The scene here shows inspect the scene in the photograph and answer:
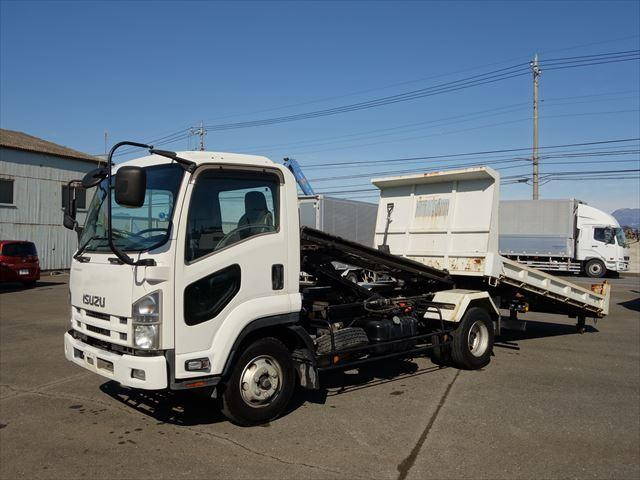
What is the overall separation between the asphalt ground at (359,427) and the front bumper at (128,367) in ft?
2.02

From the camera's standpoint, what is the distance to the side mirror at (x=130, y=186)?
425 cm

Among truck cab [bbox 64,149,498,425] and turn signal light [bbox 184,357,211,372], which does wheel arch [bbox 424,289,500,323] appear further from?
turn signal light [bbox 184,357,211,372]

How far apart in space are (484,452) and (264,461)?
6.26 feet

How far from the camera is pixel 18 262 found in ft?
61.4

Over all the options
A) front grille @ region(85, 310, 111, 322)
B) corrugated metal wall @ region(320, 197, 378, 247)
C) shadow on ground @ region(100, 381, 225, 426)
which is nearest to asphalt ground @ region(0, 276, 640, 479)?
shadow on ground @ region(100, 381, 225, 426)

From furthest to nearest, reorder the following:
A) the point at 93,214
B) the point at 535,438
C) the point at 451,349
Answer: the point at 451,349
the point at 93,214
the point at 535,438

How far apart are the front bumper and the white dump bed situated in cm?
513

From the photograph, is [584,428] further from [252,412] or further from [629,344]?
[629,344]

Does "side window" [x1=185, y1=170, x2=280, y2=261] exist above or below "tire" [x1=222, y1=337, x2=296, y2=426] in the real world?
above

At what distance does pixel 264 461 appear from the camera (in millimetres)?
4473

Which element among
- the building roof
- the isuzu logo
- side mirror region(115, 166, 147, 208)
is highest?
the building roof

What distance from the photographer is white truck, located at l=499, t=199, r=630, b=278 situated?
2841 centimetres

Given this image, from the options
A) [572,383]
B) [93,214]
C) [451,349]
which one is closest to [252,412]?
[93,214]

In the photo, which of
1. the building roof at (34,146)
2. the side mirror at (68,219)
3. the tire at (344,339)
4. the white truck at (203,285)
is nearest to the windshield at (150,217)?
the white truck at (203,285)
